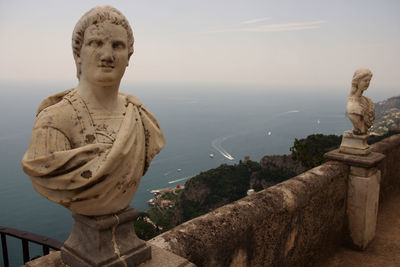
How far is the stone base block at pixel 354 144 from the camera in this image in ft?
15.1

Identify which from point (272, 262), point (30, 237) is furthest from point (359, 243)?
point (30, 237)

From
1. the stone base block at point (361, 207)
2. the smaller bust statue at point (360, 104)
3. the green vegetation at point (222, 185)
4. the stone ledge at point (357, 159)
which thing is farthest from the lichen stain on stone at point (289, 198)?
the green vegetation at point (222, 185)

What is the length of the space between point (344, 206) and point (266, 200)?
6.78ft

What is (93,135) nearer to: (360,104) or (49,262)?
(49,262)

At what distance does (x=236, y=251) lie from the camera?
265 centimetres

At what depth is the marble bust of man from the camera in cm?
142

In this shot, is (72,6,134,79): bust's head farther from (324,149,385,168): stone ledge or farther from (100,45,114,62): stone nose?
(324,149,385,168): stone ledge

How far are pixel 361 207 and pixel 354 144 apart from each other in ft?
2.93

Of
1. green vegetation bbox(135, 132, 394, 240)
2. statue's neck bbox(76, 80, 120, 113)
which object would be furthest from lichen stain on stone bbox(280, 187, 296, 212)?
green vegetation bbox(135, 132, 394, 240)

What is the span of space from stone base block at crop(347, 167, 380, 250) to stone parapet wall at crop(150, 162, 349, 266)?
124mm

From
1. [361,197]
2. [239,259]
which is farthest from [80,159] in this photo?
[361,197]

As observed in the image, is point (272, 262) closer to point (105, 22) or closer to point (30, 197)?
point (105, 22)

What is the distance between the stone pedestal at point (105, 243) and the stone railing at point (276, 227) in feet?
1.68

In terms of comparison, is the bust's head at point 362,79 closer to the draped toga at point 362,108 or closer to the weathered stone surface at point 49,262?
the draped toga at point 362,108
